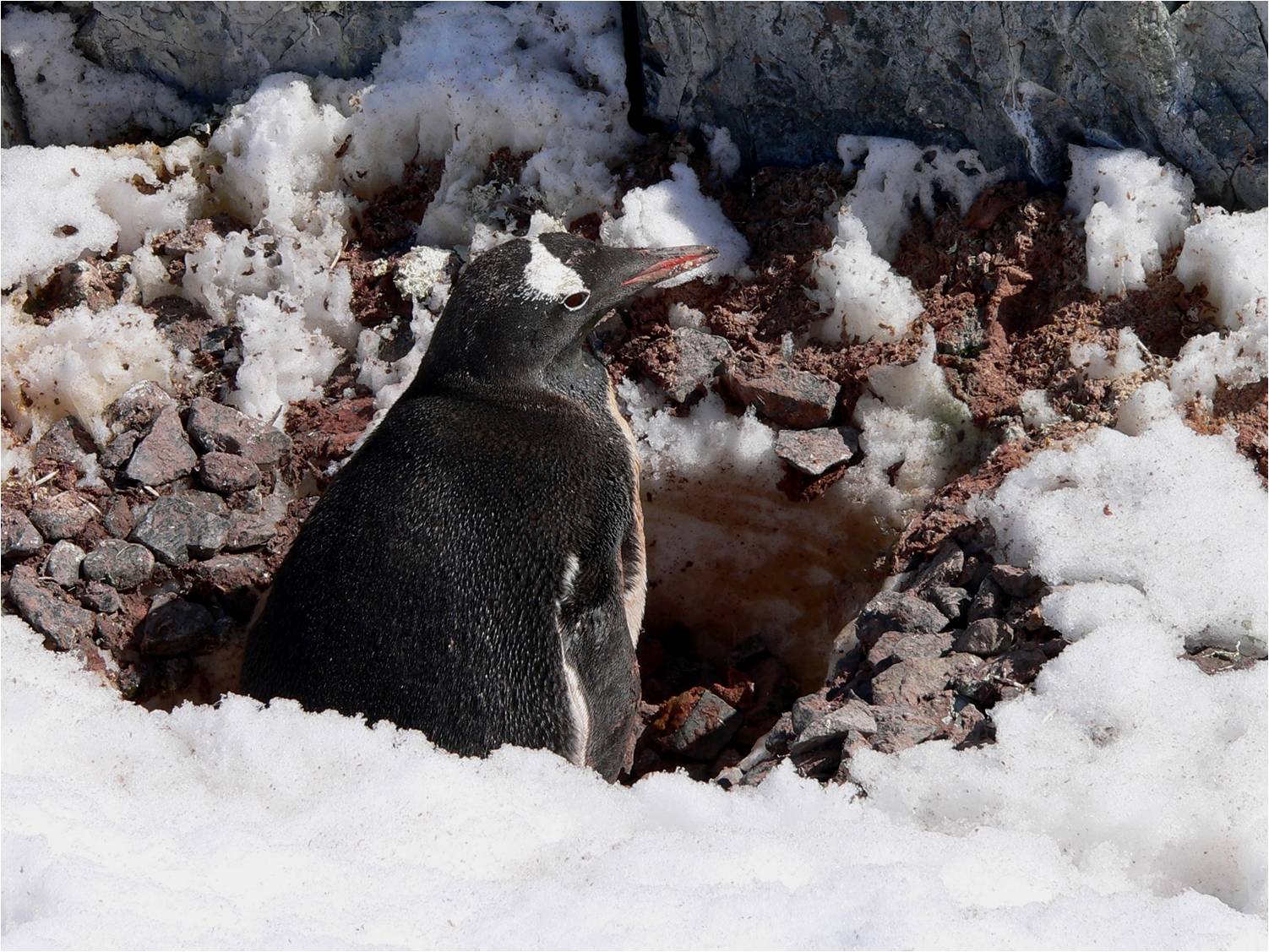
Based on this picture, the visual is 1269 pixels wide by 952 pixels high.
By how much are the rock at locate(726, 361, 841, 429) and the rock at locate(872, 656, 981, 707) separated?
2.34ft

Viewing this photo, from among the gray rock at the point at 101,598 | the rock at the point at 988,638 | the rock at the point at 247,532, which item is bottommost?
the gray rock at the point at 101,598

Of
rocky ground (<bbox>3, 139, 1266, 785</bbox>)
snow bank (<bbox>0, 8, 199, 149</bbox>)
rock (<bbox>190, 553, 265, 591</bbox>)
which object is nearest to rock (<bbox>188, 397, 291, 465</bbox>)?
rocky ground (<bbox>3, 139, 1266, 785</bbox>)

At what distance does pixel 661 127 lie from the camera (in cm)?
314

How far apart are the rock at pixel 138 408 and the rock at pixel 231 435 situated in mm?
73

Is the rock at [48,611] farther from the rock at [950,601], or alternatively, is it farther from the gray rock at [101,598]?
Answer: the rock at [950,601]

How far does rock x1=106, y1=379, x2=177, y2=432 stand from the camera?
9.37 ft

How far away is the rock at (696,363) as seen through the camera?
9.41 ft

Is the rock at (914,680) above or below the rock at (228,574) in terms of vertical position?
above

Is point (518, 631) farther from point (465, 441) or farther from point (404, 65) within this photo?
point (404, 65)

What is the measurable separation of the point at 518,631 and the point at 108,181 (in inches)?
65.6

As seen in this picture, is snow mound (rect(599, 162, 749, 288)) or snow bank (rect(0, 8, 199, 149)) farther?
snow bank (rect(0, 8, 199, 149))

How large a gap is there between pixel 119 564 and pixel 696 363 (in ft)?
4.17

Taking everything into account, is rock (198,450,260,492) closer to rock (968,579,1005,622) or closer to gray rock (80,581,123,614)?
gray rock (80,581,123,614)

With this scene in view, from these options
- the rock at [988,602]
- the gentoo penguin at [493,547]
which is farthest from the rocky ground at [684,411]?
the gentoo penguin at [493,547]
